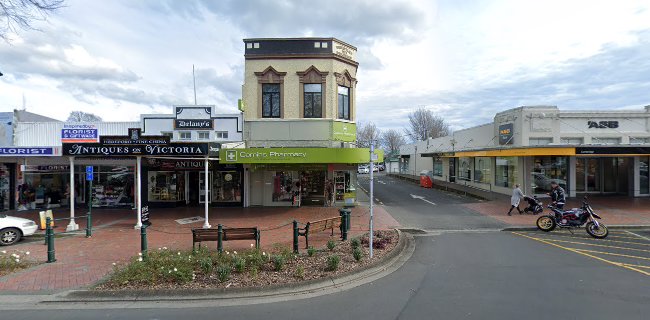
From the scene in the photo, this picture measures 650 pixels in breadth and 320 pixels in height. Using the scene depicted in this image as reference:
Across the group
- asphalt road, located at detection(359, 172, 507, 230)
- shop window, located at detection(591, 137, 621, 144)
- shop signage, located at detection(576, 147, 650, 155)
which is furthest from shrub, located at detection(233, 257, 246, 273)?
shop window, located at detection(591, 137, 621, 144)

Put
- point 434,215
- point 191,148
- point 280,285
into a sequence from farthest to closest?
point 434,215
point 191,148
point 280,285

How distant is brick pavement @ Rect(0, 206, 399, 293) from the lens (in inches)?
301

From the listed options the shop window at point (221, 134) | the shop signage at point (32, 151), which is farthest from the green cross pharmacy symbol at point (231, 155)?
the shop signage at point (32, 151)

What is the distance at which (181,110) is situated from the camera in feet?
60.1

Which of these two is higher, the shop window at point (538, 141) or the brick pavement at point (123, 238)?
the shop window at point (538, 141)

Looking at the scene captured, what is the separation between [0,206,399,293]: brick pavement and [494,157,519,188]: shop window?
9224mm

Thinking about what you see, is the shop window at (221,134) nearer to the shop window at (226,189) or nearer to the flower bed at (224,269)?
the shop window at (226,189)

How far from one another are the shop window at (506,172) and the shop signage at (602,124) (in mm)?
4233

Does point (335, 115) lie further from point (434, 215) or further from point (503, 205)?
point (503, 205)

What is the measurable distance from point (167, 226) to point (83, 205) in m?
8.63

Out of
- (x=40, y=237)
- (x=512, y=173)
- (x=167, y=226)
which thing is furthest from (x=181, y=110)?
(x=512, y=173)

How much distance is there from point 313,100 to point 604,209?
15.0 m

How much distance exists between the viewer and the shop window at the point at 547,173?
2030cm

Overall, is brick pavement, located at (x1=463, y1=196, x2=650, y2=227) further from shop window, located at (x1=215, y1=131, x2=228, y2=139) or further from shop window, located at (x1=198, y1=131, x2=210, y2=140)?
shop window, located at (x1=198, y1=131, x2=210, y2=140)
